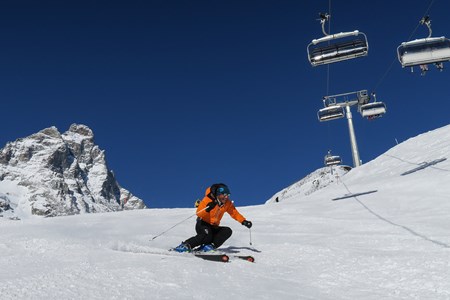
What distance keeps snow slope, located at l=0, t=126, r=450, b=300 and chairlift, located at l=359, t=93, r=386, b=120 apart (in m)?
17.6

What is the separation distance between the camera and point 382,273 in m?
6.10

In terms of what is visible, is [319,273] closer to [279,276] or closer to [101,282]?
[279,276]

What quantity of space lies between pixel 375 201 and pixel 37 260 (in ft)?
33.0

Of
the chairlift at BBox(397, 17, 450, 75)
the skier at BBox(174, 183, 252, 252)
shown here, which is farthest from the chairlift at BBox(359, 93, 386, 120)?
the skier at BBox(174, 183, 252, 252)

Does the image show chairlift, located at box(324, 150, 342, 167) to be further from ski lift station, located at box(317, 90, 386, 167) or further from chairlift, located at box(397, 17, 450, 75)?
chairlift, located at box(397, 17, 450, 75)

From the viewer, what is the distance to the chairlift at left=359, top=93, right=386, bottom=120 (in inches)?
1183

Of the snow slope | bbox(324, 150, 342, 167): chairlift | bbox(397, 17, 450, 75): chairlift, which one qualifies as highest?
bbox(324, 150, 342, 167): chairlift

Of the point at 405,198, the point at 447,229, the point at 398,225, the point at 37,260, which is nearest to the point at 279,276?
the point at 37,260

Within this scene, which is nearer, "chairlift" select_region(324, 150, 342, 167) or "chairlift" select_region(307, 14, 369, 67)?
"chairlift" select_region(307, 14, 369, 67)

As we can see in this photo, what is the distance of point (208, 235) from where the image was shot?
807 cm

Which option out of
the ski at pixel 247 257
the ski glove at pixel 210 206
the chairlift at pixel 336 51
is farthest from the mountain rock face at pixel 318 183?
the ski at pixel 247 257

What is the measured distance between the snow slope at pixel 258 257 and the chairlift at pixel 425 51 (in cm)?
424

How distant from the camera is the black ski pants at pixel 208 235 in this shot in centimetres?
793

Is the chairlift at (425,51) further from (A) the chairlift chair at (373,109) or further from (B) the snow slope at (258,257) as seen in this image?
(A) the chairlift chair at (373,109)
